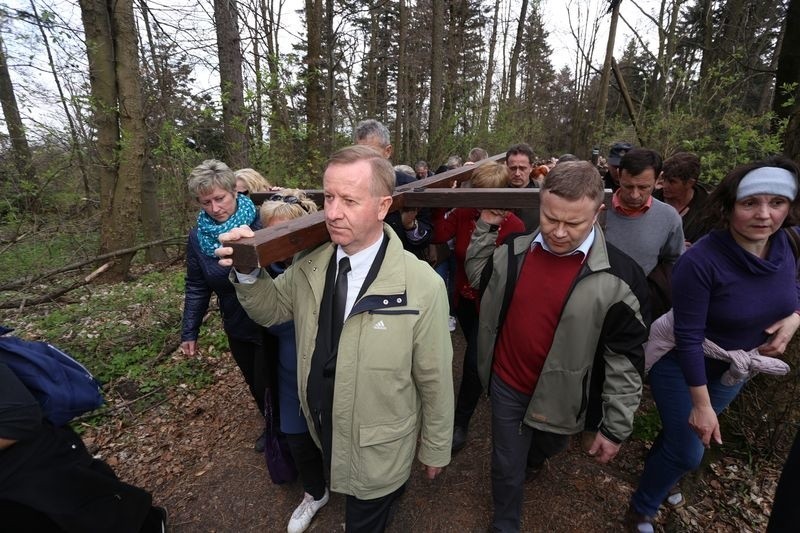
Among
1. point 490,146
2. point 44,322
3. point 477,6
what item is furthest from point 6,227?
point 477,6

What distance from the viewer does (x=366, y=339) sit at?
1.52 metres

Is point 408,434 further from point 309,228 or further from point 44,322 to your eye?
point 44,322

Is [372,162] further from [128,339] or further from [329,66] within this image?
[329,66]

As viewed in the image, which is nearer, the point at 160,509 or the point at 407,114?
the point at 160,509

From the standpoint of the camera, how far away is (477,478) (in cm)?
269

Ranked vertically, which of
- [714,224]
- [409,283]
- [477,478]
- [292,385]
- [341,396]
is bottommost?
[477,478]

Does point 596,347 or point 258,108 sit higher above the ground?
point 258,108

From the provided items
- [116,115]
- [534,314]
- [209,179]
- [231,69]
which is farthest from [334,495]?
[116,115]

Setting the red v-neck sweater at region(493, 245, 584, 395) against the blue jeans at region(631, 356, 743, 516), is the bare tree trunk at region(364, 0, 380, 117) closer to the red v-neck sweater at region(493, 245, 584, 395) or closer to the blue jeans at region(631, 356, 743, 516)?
the red v-neck sweater at region(493, 245, 584, 395)

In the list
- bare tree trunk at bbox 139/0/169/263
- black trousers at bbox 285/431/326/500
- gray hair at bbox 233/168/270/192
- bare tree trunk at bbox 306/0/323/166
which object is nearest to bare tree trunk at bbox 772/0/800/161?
gray hair at bbox 233/168/270/192

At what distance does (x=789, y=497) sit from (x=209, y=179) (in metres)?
2.99

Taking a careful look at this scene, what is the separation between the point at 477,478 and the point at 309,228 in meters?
2.31

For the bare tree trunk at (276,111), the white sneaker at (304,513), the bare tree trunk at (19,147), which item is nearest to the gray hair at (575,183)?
the white sneaker at (304,513)

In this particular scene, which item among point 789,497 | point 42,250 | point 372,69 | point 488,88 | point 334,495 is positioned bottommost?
point 334,495
